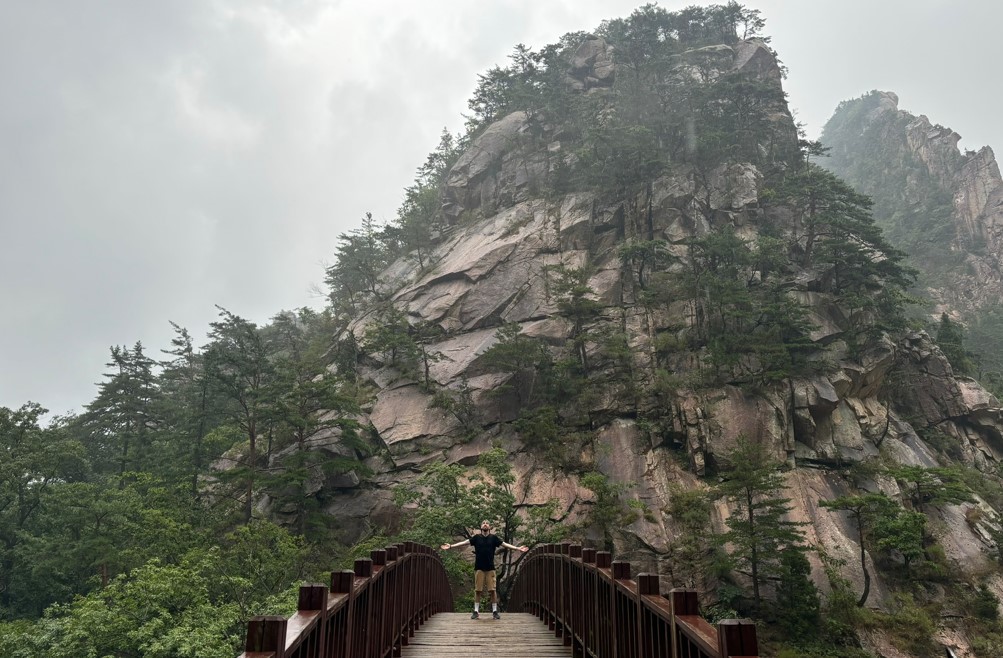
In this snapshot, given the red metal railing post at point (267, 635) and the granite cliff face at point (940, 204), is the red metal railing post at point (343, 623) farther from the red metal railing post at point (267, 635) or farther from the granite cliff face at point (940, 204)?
the granite cliff face at point (940, 204)

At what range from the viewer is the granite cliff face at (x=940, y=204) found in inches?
1666

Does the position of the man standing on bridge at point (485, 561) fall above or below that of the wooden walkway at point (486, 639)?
above

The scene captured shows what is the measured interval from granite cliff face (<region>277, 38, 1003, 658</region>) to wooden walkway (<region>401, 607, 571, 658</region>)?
12.3 m

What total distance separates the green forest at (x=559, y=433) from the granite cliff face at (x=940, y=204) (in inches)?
297

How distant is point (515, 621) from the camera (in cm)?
803

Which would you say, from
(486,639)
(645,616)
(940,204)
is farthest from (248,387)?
(940,204)

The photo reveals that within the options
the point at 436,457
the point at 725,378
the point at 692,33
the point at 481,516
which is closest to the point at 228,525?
the point at 436,457

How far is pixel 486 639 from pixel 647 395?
58.2ft

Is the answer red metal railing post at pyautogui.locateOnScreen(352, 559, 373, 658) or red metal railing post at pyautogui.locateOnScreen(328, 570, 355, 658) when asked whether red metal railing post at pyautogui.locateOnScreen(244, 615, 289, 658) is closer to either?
red metal railing post at pyautogui.locateOnScreen(328, 570, 355, 658)

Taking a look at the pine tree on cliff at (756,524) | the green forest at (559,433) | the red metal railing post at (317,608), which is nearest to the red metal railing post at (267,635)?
the red metal railing post at (317,608)

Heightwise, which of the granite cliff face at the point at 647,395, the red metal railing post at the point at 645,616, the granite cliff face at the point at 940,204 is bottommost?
the red metal railing post at the point at 645,616

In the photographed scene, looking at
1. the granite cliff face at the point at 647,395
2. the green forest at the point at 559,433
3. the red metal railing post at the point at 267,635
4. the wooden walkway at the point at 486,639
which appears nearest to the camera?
the red metal railing post at the point at 267,635

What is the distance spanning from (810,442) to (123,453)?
31.9 metres

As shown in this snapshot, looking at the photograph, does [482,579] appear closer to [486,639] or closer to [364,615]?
[486,639]
